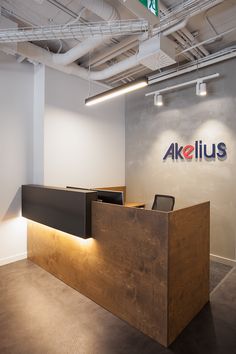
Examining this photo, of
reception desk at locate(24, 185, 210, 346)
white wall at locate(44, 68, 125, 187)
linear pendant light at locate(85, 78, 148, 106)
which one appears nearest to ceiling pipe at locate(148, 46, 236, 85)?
white wall at locate(44, 68, 125, 187)

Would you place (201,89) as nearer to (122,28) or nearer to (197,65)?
(197,65)

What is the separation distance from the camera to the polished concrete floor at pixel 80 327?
2.06 m

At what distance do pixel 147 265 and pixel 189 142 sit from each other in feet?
9.01

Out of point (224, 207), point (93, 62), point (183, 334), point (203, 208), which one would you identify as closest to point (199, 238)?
point (203, 208)

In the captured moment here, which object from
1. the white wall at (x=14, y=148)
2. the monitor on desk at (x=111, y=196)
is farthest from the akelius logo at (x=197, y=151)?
the white wall at (x=14, y=148)

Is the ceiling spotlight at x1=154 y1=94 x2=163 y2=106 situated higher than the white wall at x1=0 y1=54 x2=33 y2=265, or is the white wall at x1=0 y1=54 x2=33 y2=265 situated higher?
the ceiling spotlight at x1=154 y1=94 x2=163 y2=106

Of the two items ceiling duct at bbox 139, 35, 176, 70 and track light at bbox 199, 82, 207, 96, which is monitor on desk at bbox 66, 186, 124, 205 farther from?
track light at bbox 199, 82, 207, 96

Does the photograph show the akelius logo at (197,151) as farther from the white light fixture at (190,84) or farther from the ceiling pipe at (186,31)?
the ceiling pipe at (186,31)

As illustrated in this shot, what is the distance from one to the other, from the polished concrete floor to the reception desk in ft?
0.32

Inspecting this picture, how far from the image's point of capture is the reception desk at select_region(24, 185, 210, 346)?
2090 millimetres

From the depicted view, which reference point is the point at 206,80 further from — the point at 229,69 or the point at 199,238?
the point at 199,238

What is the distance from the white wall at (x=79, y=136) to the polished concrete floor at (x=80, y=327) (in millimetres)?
1835

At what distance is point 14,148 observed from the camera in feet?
12.8

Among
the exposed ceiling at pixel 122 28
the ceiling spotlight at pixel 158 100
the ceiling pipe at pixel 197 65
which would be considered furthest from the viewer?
the ceiling spotlight at pixel 158 100
